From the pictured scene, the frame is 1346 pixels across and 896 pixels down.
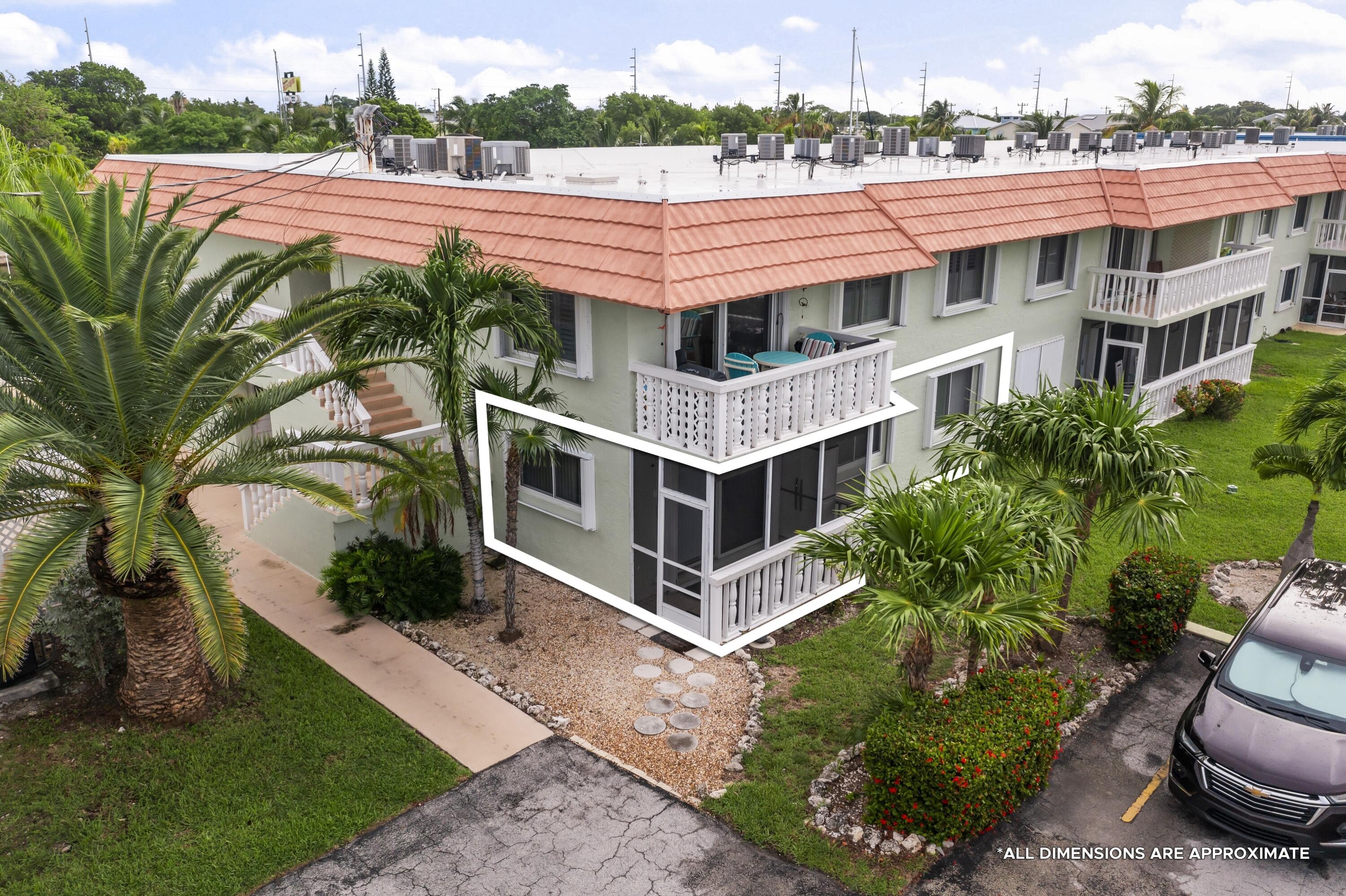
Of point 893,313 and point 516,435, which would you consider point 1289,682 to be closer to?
point 893,313

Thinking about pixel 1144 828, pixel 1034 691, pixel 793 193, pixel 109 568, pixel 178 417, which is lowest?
pixel 1144 828

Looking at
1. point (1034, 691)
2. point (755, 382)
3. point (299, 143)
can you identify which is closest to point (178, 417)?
point (755, 382)

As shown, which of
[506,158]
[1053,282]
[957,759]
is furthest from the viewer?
Result: [1053,282]

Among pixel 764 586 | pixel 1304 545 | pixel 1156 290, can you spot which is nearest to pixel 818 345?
pixel 764 586

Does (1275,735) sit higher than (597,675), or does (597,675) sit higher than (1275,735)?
(1275,735)

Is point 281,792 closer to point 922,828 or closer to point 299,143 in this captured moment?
point 922,828
